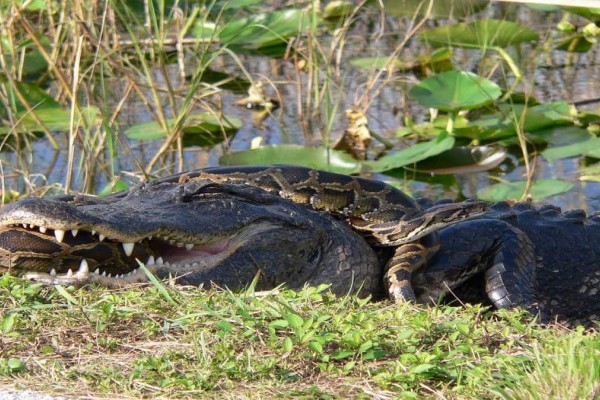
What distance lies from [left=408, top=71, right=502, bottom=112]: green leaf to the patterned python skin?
3004 mm

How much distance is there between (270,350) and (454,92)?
5470 mm

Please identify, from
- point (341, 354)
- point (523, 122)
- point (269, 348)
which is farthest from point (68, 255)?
point (523, 122)

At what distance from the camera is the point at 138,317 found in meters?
3.67

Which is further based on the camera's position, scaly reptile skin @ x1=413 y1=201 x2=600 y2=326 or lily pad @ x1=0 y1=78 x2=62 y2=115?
lily pad @ x1=0 y1=78 x2=62 y2=115

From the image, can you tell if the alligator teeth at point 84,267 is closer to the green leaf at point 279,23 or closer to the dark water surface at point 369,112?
the dark water surface at point 369,112

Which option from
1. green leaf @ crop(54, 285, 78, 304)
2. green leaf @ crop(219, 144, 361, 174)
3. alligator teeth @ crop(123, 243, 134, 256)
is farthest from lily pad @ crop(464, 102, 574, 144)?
green leaf @ crop(54, 285, 78, 304)

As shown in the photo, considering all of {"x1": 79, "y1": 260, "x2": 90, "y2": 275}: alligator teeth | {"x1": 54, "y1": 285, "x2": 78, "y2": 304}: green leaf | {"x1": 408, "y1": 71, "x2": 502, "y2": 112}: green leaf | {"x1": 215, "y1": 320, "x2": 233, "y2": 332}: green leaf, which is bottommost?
{"x1": 408, "y1": 71, "x2": 502, "y2": 112}: green leaf

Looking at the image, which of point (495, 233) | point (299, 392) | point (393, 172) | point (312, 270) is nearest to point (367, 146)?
point (393, 172)

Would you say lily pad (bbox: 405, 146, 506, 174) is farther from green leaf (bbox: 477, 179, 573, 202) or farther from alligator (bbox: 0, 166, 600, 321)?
alligator (bbox: 0, 166, 600, 321)

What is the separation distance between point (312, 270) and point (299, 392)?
1.89 metres

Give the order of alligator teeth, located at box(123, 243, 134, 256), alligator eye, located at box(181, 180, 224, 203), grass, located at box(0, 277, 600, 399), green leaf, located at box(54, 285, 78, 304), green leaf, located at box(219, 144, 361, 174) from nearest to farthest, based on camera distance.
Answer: grass, located at box(0, 277, 600, 399) < green leaf, located at box(54, 285, 78, 304) < alligator teeth, located at box(123, 243, 134, 256) < alligator eye, located at box(181, 180, 224, 203) < green leaf, located at box(219, 144, 361, 174)

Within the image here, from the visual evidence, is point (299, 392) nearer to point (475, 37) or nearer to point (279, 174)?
point (279, 174)

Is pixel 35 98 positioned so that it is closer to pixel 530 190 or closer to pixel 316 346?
pixel 530 190

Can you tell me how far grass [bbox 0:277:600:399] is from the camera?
3117 mm
